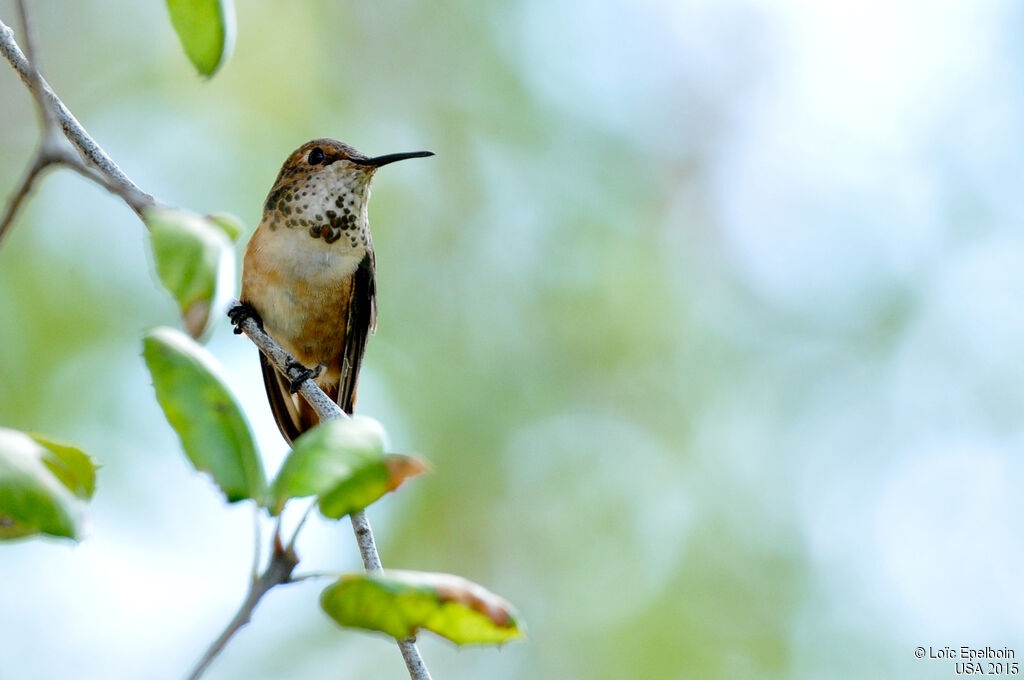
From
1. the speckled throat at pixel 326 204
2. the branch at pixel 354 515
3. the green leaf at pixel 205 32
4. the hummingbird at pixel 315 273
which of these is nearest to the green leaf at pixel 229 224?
the green leaf at pixel 205 32

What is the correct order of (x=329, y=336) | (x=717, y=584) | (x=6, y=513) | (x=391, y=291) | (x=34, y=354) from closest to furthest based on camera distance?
1. (x=6, y=513)
2. (x=329, y=336)
3. (x=34, y=354)
4. (x=717, y=584)
5. (x=391, y=291)

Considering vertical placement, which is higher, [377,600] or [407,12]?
[407,12]

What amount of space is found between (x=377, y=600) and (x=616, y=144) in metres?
11.4

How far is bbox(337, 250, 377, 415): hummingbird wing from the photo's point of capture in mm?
5113

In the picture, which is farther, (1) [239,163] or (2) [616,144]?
(2) [616,144]

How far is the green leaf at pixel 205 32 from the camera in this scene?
1531 millimetres

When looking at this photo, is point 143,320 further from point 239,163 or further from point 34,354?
point 239,163

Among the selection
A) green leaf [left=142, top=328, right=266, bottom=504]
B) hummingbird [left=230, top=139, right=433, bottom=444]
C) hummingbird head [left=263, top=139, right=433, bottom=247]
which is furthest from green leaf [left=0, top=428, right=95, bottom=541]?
hummingbird head [left=263, top=139, right=433, bottom=247]

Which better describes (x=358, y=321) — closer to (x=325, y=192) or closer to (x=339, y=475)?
(x=325, y=192)

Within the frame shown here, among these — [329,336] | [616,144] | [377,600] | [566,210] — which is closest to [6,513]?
[377,600]

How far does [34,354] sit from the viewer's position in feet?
29.2

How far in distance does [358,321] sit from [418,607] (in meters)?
3.95

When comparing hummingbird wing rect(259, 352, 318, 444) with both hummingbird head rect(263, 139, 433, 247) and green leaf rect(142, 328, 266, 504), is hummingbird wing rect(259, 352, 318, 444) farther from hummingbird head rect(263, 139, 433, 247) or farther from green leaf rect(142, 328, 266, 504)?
green leaf rect(142, 328, 266, 504)

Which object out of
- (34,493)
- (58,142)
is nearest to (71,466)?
(34,493)
